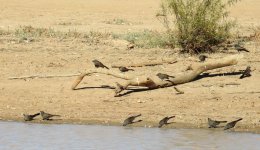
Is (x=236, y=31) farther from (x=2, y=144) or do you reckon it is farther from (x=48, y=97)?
(x=2, y=144)

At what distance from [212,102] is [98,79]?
7.63 feet

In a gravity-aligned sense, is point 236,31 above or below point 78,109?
above

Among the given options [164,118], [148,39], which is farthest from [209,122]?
[148,39]

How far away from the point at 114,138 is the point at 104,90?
212 centimetres

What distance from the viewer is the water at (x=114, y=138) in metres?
10.1

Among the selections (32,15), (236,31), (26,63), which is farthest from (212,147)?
(32,15)

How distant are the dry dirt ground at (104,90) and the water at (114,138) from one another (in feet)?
1.00

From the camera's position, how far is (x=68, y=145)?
10.3 meters

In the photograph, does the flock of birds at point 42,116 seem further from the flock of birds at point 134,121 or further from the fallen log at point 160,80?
the fallen log at point 160,80

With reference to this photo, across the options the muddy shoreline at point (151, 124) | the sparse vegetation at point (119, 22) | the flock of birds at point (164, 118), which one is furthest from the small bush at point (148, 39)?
the muddy shoreline at point (151, 124)

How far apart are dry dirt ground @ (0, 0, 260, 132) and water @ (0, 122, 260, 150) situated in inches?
12.0

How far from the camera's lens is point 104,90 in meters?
12.6

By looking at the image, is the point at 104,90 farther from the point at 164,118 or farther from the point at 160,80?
the point at 164,118

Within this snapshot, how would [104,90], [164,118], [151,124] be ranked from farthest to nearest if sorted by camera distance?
[104,90] → [151,124] → [164,118]
